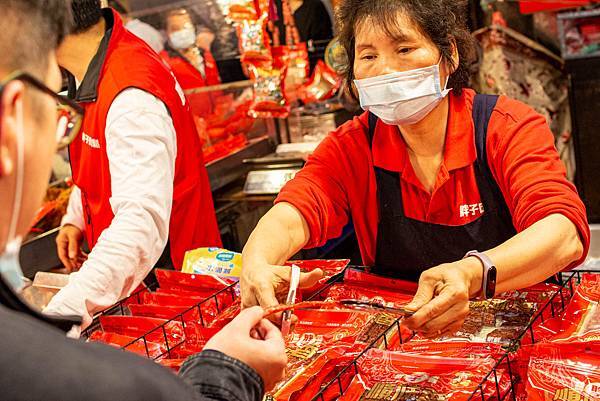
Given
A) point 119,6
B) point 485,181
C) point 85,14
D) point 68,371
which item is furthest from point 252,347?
point 119,6

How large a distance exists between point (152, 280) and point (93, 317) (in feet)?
2.47

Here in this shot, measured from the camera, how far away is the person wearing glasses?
32.1 inches

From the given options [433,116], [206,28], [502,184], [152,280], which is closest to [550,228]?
[502,184]

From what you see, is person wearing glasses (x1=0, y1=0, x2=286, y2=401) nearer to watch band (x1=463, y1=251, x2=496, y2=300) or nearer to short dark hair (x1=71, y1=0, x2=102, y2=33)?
watch band (x1=463, y1=251, x2=496, y2=300)

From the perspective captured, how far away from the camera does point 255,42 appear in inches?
154

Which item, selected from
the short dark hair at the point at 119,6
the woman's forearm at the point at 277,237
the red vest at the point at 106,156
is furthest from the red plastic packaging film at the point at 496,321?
the short dark hair at the point at 119,6

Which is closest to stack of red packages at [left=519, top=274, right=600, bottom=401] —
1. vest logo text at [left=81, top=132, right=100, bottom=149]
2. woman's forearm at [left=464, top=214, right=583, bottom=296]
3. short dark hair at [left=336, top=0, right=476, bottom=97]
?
woman's forearm at [left=464, top=214, right=583, bottom=296]

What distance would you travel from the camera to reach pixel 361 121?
7.54 feet

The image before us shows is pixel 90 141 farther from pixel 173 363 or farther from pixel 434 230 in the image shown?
pixel 434 230

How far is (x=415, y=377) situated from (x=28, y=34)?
973 mm

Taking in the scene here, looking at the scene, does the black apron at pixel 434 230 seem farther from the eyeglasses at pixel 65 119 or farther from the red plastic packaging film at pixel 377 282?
the eyeglasses at pixel 65 119

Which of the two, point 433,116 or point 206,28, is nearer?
point 433,116

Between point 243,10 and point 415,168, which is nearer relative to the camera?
point 415,168

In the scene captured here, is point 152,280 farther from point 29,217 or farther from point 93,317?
point 29,217
